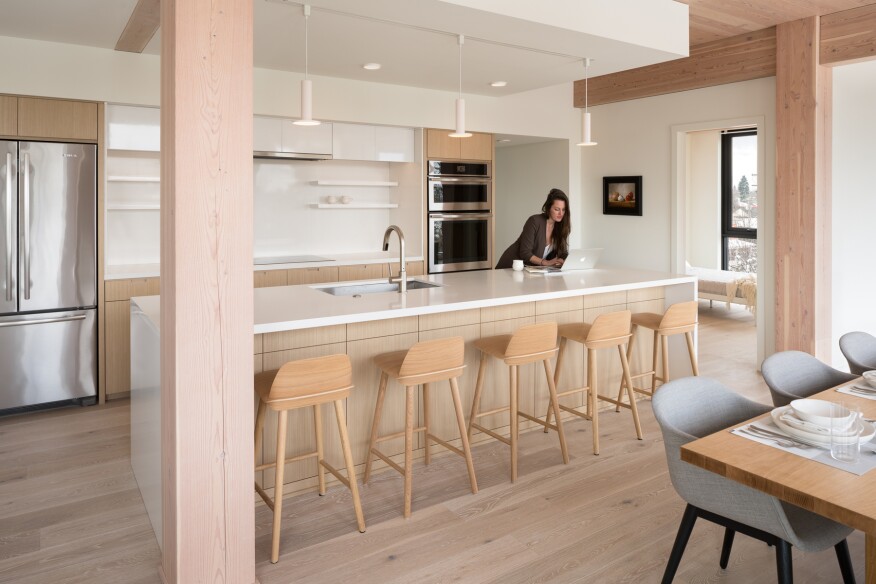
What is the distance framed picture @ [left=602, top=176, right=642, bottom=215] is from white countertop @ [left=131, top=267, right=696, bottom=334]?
225 cm

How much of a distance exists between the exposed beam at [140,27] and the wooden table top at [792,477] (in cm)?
371

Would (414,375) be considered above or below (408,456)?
above

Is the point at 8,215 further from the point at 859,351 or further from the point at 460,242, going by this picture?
the point at 859,351

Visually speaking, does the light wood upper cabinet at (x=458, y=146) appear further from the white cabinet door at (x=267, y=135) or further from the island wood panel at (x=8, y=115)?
the island wood panel at (x=8, y=115)

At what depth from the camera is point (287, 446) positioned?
3.23 meters

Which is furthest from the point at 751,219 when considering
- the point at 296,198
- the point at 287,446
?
the point at 287,446

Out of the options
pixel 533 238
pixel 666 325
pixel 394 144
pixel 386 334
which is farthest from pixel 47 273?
pixel 666 325

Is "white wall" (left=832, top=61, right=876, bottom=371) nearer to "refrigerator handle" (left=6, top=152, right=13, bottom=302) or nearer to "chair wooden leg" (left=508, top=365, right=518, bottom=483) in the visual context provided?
"chair wooden leg" (left=508, top=365, right=518, bottom=483)

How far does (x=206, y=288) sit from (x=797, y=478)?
1.90 metres

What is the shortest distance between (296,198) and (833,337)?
4.94 m

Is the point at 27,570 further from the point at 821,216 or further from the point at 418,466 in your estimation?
the point at 821,216

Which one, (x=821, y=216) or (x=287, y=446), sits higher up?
(x=821, y=216)

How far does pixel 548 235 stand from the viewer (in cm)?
530

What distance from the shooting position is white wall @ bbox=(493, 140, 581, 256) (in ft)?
24.8
